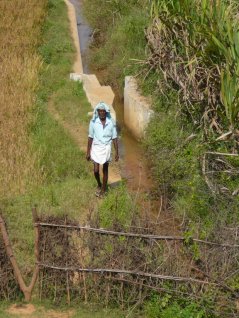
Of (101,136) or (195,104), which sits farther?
(195,104)

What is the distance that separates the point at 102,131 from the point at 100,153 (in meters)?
0.29

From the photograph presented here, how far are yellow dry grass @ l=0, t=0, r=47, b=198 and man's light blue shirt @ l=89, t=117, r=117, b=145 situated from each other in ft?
3.08

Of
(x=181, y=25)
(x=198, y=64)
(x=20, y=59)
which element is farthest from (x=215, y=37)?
(x=20, y=59)

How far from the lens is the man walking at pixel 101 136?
780 centimetres

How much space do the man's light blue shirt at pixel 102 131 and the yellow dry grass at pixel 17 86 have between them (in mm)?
940

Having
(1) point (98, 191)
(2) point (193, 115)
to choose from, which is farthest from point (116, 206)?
(2) point (193, 115)

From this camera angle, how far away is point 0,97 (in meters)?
10.4

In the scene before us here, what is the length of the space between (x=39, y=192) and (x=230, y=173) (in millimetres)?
2211

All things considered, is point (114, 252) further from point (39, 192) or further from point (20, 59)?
point (20, 59)

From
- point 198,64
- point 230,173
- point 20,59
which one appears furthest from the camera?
point 20,59

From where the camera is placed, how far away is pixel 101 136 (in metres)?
7.88

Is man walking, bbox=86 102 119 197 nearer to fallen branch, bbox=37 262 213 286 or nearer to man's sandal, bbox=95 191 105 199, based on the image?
man's sandal, bbox=95 191 105 199

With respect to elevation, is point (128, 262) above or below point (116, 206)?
below

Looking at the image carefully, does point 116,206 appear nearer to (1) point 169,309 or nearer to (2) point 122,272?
(2) point 122,272
